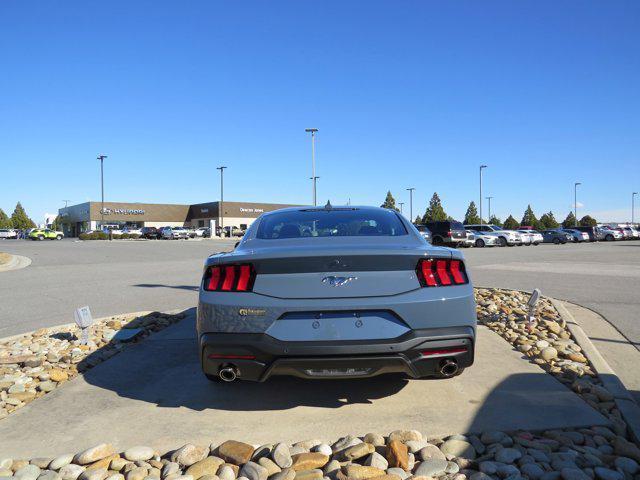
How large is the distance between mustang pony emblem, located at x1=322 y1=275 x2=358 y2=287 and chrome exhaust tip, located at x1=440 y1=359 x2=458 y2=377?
79 cm

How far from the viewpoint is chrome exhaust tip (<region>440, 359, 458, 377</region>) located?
327 cm

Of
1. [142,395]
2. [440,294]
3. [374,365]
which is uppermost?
[440,294]

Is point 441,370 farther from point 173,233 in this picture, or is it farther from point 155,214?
point 155,214

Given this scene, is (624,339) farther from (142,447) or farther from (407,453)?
(142,447)

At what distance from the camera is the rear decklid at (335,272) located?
3209mm

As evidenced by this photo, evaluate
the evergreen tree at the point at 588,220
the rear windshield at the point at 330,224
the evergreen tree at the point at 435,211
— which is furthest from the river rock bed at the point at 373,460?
the evergreen tree at the point at 588,220

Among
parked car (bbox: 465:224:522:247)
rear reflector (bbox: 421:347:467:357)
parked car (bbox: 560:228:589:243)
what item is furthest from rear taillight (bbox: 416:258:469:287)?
parked car (bbox: 560:228:589:243)

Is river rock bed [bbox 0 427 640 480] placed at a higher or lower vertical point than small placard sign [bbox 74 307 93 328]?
lower

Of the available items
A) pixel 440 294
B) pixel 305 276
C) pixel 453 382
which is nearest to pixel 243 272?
pixel 305 276

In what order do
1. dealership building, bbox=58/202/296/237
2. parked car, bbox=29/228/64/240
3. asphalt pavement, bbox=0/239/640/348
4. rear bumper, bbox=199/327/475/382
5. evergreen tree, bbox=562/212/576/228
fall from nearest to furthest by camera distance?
rear bumper, bbox=199/327/475/382 → asphalt pavement, bbox=0/239/640/348 → parked car, bbox=29/228/64/240 → dealership building, bbox=58/202/296/237 → evergreen tree, bbox=562/212/576/228

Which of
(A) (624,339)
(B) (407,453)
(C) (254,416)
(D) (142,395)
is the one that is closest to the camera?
(B) (407,453)

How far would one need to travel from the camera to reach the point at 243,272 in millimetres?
3332

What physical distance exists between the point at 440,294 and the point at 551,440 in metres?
1.08

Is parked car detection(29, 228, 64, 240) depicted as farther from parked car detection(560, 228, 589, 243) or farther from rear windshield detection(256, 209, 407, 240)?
rear windshield detection(256, 209, 407, 240)
